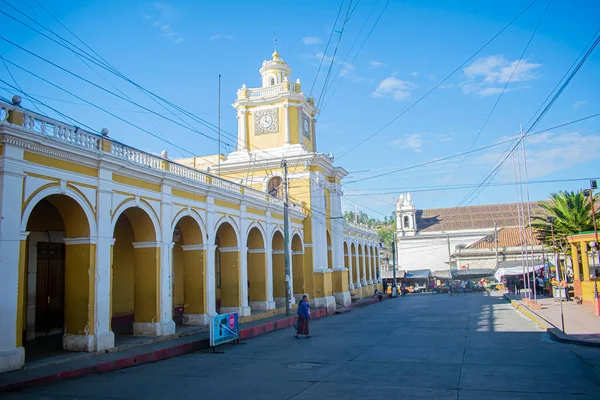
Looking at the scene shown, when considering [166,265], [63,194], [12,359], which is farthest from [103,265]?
[12,359]

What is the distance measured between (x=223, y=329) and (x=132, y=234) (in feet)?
20.8

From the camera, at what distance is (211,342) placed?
516 inches

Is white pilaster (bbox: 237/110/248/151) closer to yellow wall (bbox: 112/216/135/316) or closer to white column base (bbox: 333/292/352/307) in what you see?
white column base (bbox: 333/292/352/307)

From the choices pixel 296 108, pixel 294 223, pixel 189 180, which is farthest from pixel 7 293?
pixel 296 108

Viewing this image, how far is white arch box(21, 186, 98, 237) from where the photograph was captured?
412 inches

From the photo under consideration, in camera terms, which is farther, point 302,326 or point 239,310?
point 239,310

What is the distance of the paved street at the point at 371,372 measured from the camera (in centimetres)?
781

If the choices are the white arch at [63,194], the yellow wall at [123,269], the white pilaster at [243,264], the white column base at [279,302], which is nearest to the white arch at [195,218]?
the yellow wall at [123,269]

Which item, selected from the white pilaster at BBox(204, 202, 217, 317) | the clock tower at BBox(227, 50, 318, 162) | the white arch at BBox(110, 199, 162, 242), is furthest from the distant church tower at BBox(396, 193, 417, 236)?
the white arch at BBox(110, 199, 162, 242)

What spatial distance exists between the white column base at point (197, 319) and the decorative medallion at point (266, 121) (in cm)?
1468

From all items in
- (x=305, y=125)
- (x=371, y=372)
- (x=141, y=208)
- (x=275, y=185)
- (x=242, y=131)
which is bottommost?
(x=371, y=372)

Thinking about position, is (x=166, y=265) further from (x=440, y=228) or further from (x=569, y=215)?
(x=440, y=228)

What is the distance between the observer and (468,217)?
244 feet

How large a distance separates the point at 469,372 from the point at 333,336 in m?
7.28
